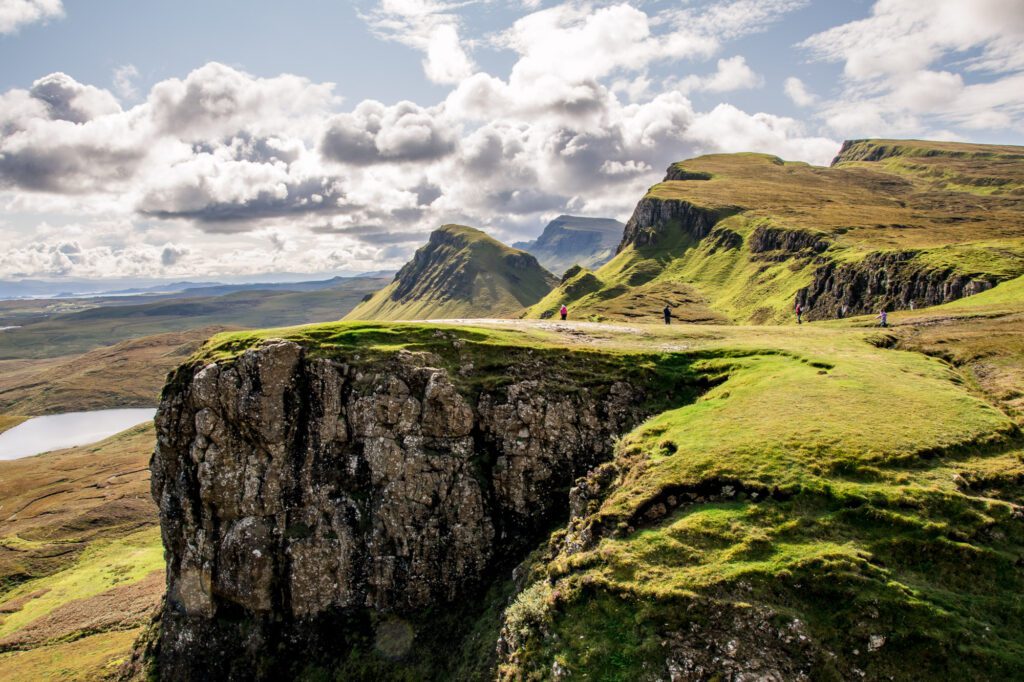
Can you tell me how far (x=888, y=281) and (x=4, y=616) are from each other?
148261mm

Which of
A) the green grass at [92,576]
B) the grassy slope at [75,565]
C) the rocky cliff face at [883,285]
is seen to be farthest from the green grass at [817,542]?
the green grass at [92,576]

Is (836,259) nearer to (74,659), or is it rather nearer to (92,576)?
(74,659)

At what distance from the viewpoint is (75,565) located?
303ft

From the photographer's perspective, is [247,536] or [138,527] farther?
[138,527]

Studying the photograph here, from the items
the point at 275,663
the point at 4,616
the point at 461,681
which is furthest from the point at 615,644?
the point at 4,616

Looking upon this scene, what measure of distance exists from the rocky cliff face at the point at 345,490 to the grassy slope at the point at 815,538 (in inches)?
253

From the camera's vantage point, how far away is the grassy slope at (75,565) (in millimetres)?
55688

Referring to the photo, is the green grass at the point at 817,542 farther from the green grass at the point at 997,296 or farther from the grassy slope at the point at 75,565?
the grassy slope at the point at 75,565

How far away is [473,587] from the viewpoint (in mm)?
34188

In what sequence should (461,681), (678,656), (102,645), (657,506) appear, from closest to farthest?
(678,656), (657,506), (461,681), (102,645)

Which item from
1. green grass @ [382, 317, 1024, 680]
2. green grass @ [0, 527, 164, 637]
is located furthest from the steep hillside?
green grass @ [0, 527, 164, 637]

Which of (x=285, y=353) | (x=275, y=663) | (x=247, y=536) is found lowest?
(x=275, y=663)

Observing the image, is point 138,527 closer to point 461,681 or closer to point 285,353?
point 285,353

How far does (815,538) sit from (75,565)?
391 ft
